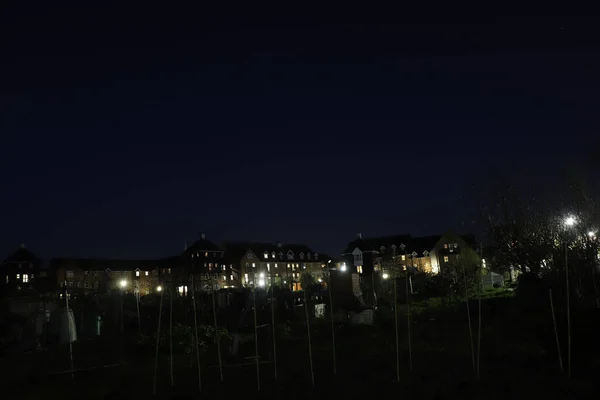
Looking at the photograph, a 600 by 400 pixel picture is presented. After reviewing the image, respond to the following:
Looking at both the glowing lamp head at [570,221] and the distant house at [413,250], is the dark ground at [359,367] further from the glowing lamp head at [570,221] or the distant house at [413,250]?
the distant house at [413,250]

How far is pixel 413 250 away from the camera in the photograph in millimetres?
67812

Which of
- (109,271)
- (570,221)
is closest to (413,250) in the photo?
(109,271)

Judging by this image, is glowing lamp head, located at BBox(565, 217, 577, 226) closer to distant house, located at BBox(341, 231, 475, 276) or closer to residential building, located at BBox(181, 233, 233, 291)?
distant house, located at BBox(341, 231, 475, 276)

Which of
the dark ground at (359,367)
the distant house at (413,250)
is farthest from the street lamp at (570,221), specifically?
the distant house at (413,250)

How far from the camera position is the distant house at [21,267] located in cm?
6469

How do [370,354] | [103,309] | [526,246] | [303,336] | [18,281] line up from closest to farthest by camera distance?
[370,354] < [303,336] < [526,246] < [103,309] < [18,281]

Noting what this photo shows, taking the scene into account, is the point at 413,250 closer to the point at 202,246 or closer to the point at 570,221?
the point at 202,246

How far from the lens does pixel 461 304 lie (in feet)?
67.4

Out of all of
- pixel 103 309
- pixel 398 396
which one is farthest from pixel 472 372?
pixel 103 309

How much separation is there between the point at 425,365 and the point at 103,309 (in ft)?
61.3

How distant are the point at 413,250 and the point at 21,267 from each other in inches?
2072

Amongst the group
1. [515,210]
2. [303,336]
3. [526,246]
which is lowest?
[303,336]

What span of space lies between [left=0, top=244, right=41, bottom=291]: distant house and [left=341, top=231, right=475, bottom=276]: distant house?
41.0m

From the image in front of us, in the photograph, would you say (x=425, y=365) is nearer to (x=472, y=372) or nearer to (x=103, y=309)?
(x=472, y=372)
